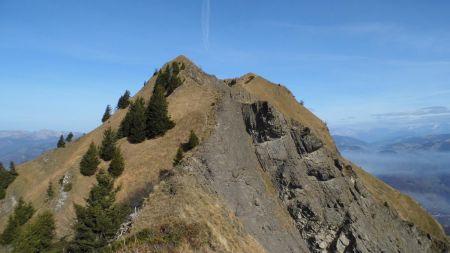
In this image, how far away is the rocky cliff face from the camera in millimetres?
43875

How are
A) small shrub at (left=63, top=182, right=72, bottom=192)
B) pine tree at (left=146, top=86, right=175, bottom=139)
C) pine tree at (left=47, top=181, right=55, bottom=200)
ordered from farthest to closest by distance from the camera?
pine tree at (left=146, top=86, right=175, bottom=139) < pine tree at (left=47, top=181, right=55, bottom=200) < small shrub at (left=63, top=182, right=72, bottom=192)

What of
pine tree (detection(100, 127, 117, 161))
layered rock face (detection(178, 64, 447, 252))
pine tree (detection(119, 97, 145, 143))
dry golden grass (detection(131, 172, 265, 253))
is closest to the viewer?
dry golden grass (detection(131, 172, 265, 253))

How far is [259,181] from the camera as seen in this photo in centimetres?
5406

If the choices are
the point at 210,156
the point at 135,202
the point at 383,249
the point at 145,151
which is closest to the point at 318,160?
the point at 383,249

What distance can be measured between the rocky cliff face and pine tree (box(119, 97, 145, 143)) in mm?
1701

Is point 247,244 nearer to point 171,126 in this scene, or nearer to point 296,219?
point 296,219

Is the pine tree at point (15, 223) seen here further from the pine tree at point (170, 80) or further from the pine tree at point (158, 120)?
the pine tree at point (170, 80)

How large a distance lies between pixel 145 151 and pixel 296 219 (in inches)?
926

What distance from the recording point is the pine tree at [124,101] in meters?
81.3

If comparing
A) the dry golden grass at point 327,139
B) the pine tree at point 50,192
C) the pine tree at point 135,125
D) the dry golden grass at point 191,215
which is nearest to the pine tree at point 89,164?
the pine tree at point 50,192

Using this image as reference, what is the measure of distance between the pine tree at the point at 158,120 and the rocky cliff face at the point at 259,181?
160cm

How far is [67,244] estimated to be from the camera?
33.8 metres

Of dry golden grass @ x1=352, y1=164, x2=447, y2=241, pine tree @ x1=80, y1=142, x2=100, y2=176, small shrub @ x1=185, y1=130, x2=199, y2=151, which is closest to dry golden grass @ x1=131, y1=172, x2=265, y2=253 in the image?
small shrub @ x1=185, y1=130, x2=199, y2=151

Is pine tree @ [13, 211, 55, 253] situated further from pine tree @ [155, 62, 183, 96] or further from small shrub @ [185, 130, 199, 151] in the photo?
pine tree @ [155, 62, 183, 96]
